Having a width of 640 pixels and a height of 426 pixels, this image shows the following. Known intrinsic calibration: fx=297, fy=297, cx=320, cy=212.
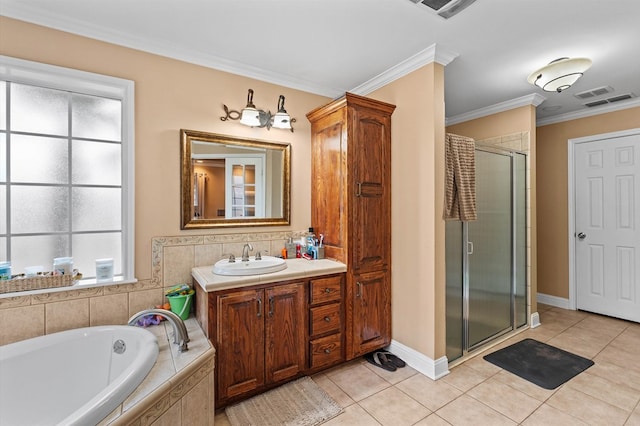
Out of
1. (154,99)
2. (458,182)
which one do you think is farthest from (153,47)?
(458,182)

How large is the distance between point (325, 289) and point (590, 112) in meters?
3.92

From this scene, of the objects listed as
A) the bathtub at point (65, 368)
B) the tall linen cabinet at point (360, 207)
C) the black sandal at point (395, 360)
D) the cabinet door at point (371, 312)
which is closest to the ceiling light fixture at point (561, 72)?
the tall linen cabinet at point (360, 207)

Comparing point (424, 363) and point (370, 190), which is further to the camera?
point (370, 190)

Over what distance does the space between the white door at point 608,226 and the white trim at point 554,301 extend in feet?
0.42

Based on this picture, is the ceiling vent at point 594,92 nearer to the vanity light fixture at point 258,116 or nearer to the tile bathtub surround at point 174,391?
the vanity light fixture at point 258,116

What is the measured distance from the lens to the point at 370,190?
253cm

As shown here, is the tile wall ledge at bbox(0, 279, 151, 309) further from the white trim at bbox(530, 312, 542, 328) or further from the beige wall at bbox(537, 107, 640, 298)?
the beige wall at bbox(537, 107, 640, 298)

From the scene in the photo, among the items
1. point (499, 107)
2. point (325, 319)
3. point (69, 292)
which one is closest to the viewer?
point (69, 292)

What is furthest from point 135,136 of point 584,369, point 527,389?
point 584,369

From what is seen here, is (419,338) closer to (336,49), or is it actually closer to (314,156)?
(314,156)

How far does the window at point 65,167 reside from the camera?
1915mm

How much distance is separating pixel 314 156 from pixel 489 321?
2.30 m

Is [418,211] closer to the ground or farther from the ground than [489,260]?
farther from the ground

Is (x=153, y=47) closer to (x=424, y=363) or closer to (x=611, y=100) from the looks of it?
(x=424, y=363)
